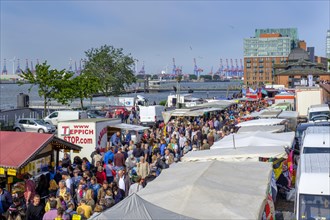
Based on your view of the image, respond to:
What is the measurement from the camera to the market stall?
42.0ft

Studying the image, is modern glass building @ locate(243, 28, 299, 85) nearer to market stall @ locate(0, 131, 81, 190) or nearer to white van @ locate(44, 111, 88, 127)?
white van @ locate(44, 111, 88, 127)

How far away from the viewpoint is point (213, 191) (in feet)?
27.5

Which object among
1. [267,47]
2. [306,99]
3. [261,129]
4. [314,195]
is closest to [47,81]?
[306,99]

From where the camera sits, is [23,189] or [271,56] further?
[271,56]

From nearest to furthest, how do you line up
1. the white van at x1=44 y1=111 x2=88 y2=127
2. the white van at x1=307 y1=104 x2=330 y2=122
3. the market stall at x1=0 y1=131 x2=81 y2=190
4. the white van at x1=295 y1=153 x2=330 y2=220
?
the white van at x1=295 y1=153 x2=330 y2=220
the market stall at x1=0 y1=131 x2=81 y2=190
the white van at x1=307 y1=104 x2=330 y2=122
the white van at x1=44 y1=111 x2=88 y2=127

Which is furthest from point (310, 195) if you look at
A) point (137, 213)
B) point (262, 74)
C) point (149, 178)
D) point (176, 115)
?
point (262, 74)

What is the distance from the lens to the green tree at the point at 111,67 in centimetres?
8275

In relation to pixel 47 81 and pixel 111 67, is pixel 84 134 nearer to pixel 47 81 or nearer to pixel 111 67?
pixel 47 81

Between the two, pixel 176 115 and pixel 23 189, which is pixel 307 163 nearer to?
pixel 23 189

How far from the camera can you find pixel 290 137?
1634 centimetres

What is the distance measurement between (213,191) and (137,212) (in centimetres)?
159

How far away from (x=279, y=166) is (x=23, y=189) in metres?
6.96

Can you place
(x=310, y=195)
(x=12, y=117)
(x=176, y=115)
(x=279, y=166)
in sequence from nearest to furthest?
(x=310, y=195), (x=279, y=166), (x=176, y=115), (x=12, y=117)

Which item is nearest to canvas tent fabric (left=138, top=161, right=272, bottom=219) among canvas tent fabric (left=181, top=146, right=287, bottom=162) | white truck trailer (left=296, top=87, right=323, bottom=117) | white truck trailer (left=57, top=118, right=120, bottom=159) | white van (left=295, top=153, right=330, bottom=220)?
white van (left=295, top=153, right=330, bottom=220)
